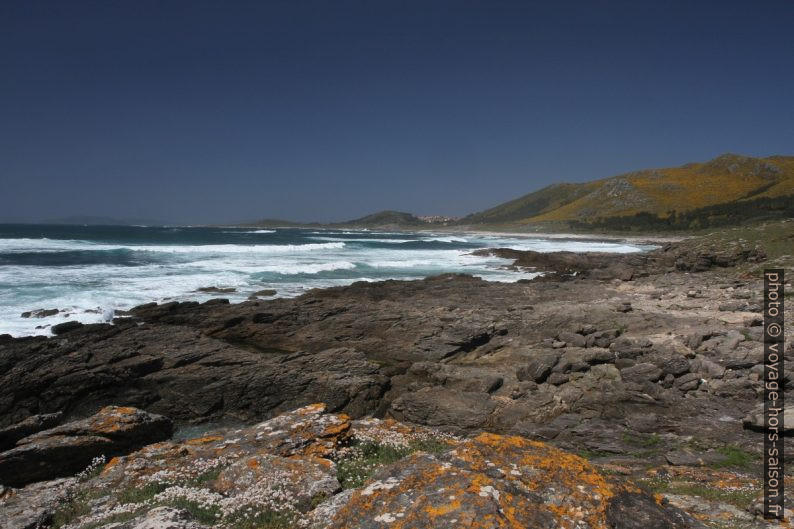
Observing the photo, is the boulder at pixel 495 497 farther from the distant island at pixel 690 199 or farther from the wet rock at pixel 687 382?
the distant island at pixel 690 199

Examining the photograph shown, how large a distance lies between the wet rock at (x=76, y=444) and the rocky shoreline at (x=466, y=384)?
0.05 metres

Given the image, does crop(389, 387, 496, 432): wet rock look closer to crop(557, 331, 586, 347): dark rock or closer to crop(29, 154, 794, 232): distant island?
crop(557, 331, 586, 347): dark rock

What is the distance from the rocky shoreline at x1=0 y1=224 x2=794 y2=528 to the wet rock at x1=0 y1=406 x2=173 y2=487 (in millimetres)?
47

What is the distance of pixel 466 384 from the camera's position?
11664 mm

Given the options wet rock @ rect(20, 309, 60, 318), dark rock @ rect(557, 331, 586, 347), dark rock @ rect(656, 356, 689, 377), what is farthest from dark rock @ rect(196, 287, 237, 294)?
dark rock @ rect(656, 356, 689, 377)

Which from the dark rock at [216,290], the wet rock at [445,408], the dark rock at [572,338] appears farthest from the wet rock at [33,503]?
the dark rock at [216,290]

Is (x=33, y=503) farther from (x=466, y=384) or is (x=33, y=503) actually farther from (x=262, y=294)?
(x=262, y=294)

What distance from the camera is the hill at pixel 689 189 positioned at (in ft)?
287

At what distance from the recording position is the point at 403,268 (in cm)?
4466

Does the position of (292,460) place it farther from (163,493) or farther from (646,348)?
(646,348)

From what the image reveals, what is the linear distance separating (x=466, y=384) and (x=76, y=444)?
842cm

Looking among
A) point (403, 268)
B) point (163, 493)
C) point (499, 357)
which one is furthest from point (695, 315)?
point (403, 268)

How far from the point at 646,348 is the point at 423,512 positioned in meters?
11.4

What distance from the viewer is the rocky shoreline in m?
4.10
